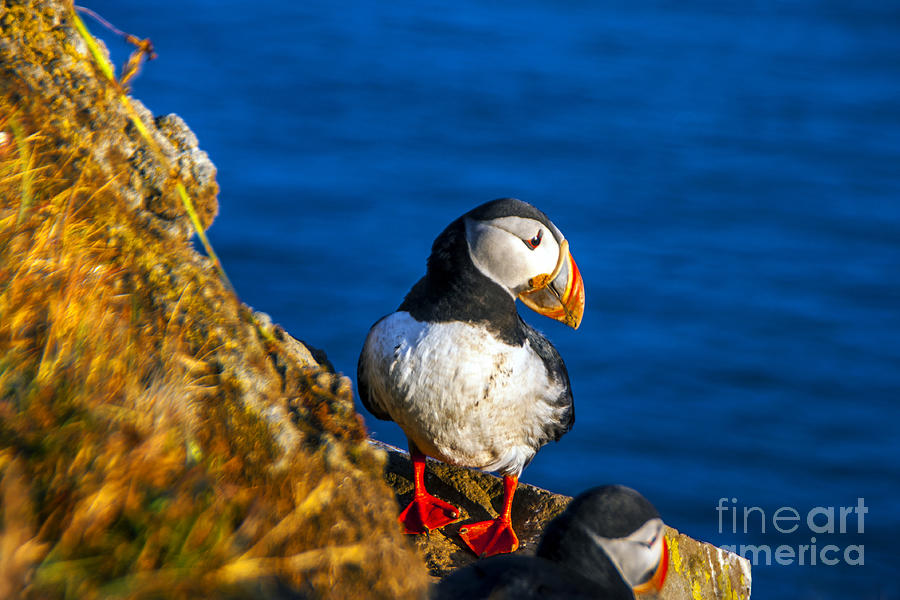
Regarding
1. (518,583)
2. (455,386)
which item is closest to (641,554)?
(518,583)

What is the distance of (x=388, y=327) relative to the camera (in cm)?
480

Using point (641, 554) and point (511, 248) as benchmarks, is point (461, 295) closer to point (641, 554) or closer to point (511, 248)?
point (511, 248)

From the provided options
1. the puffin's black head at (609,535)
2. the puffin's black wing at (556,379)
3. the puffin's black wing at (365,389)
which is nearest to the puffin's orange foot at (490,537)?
the puffin's black wing at (556,379)

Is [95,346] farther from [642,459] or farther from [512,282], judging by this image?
[642,459]

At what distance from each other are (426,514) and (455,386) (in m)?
0.87

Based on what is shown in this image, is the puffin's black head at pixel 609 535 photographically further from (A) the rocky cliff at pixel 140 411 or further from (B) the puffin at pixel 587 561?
(A) the rocky cliff at pixel 140 411

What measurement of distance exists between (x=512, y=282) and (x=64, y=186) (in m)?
2.16

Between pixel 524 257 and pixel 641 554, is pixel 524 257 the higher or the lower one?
the higher one

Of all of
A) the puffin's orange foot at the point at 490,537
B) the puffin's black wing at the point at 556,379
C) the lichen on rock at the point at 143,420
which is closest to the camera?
the lichen on rock at the point at 143,420

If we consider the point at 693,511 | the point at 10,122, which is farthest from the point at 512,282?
the point at 693,511

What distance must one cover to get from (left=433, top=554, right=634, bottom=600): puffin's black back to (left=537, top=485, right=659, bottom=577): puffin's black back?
14cm

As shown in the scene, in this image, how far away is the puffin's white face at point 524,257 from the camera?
460 cm

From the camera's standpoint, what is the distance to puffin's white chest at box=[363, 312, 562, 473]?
4559 millimetres

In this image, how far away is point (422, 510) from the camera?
5.04m
